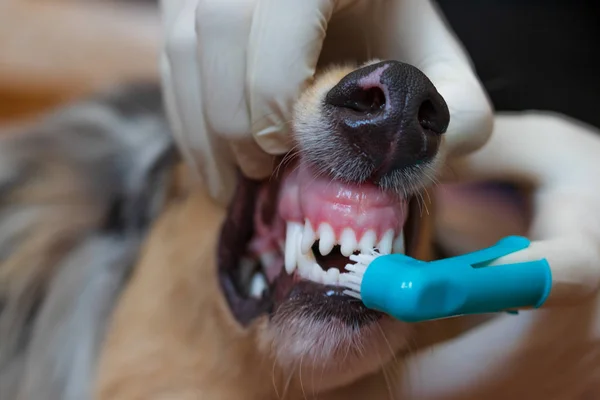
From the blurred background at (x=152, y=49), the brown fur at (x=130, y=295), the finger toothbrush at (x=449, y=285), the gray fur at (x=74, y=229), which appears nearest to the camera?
the finger toothbrush at (x=449, y=285)

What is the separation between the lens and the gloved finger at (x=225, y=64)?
2.60 feet

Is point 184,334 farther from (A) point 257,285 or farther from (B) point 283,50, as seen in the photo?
(B) point 283,50

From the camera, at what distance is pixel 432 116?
74cm

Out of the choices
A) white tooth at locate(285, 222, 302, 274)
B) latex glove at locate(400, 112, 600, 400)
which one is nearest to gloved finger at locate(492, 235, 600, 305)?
latex glove at locate(400, 112, 600, 400)

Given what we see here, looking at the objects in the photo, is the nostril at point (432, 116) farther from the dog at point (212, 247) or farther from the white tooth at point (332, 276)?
the white tooth at point (332, 276)

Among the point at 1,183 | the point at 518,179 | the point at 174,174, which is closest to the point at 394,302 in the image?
the point at 518,179

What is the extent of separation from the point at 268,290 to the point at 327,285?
0.60ft

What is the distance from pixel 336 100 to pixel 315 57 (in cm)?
6

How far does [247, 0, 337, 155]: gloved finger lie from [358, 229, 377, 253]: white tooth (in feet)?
0.55

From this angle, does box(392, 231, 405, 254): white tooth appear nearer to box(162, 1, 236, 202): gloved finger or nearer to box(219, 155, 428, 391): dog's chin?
box(219, 155, 428, 391): dog's chin

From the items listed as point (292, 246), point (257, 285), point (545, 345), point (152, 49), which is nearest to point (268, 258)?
point (257, 285)

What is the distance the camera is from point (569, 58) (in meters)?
1.86

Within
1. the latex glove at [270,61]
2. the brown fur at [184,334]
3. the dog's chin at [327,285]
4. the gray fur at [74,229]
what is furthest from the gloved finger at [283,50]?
the gray fur at [74,229]

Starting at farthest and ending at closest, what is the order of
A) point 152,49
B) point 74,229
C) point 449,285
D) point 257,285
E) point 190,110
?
1. point 152,49
2. point 74,229
3. point 257,285
4. point 190,110
5. point 449,285
